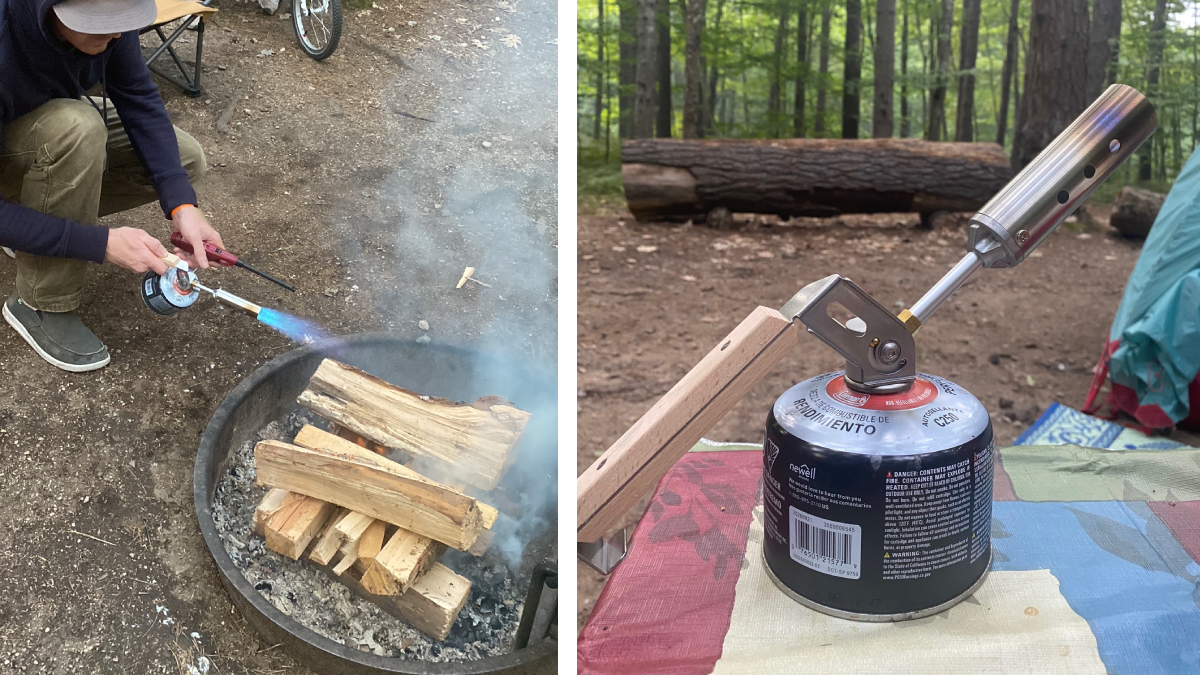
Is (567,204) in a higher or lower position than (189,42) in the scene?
lower

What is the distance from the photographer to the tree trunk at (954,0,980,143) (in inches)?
353

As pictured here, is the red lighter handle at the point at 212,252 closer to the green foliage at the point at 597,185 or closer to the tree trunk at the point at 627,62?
the green foliage at the point at 597,185

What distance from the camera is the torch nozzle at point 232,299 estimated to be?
1.30 m

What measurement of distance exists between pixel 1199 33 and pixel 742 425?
7.07m

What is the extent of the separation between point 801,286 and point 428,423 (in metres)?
3.16

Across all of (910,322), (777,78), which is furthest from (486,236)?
(777,78)

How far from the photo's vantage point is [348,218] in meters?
1.40

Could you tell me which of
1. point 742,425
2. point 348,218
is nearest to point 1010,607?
point 348,218

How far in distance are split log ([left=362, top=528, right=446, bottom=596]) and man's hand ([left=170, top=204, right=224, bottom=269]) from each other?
0.53 m

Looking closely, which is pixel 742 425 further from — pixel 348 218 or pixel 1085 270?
pixel 1085 270

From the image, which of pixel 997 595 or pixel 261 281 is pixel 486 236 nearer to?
pixel 261 281

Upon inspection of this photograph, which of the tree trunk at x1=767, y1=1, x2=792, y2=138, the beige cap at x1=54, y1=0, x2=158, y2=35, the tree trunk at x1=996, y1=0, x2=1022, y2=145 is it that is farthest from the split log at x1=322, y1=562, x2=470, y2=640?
the tree trunk at x1=996, y1=0, x2=1022, y2=145

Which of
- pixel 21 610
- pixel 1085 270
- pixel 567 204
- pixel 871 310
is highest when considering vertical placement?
pixel 567 204

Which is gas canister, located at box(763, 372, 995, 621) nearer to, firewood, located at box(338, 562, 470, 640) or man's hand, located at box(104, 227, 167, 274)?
firewood, located at box(338, 562, 470, 640)
